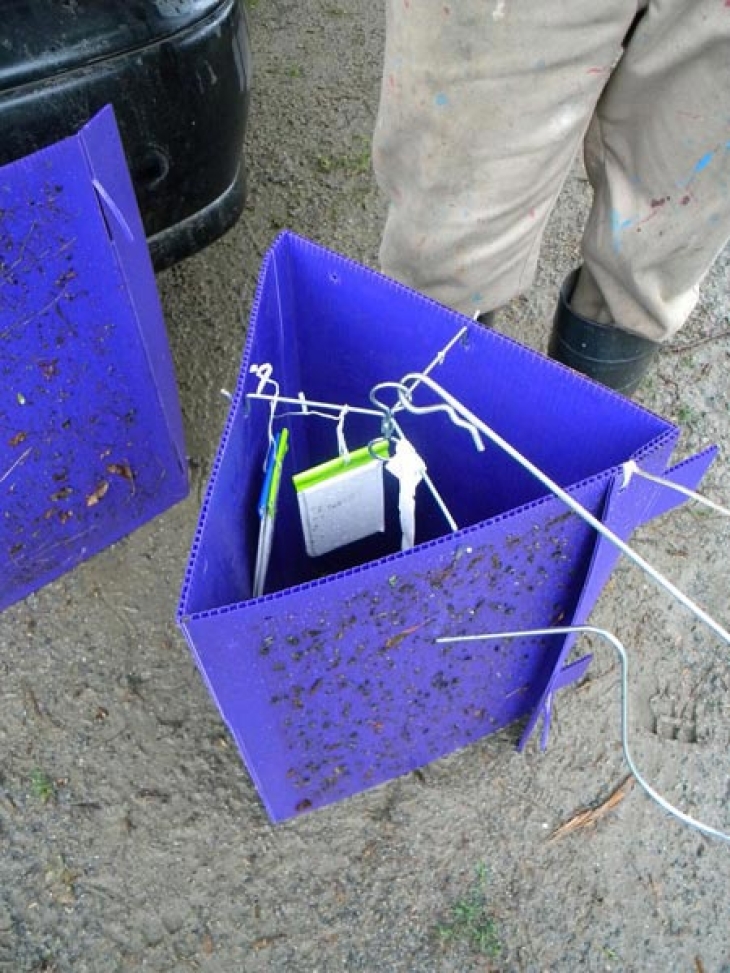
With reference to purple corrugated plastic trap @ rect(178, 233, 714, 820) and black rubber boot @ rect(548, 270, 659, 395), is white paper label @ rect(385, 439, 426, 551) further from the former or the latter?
black rubber boot @ rect(548, 270, 659, 395)

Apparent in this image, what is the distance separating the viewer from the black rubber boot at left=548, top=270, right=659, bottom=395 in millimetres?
1225

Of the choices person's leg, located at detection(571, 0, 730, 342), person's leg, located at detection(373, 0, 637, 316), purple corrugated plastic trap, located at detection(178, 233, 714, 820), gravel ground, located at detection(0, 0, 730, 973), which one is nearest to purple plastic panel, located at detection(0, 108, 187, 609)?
gravel ground, located at detection(0, 0, 730, 973)

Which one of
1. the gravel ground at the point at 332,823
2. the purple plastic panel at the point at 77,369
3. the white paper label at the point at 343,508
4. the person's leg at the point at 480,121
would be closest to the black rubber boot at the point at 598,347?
the person's leg at the point at 480,121

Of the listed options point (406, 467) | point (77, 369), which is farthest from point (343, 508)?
point (77, 369)

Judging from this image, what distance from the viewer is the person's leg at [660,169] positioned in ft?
2.96

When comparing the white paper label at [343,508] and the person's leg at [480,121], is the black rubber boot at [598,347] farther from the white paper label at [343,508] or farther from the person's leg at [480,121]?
the white paper label at [343,508]

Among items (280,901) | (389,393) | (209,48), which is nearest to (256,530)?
(389,393)

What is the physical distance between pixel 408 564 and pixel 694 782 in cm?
67

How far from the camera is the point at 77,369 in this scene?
105cm

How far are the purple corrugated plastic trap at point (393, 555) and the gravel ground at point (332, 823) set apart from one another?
0.09m

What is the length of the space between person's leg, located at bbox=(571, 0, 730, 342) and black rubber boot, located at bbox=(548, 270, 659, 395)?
2cm

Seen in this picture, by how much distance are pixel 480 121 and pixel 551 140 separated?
0.28ft

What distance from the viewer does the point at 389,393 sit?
3.41 ft

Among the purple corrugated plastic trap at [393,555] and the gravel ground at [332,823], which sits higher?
the purple corrugated plastic trap at [393,555]
